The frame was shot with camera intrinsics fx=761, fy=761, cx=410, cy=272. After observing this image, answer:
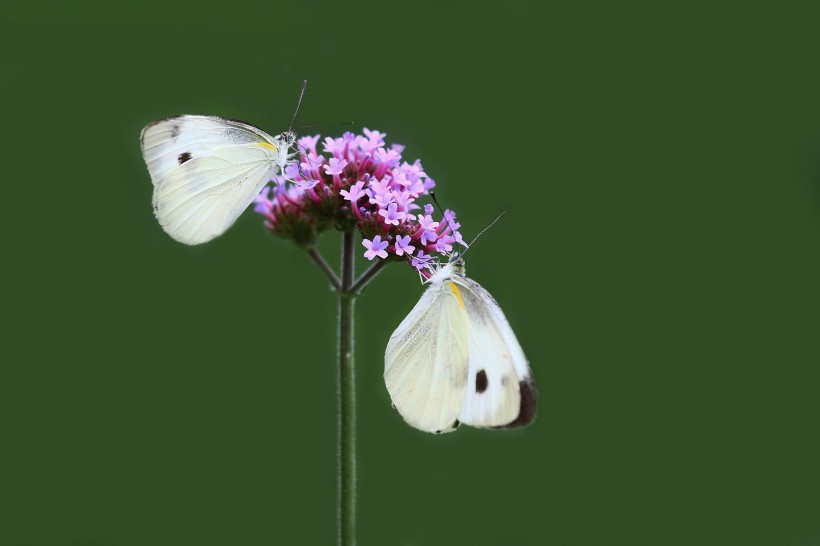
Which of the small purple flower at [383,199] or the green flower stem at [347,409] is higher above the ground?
the small purple flower at [383,199]

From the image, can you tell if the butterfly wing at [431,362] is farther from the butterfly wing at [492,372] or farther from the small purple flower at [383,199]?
the small purple flower at [383,199]

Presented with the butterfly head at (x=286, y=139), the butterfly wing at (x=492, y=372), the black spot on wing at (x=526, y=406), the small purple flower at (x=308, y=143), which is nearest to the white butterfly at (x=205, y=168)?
the butterfly head at (x=286, y=139)

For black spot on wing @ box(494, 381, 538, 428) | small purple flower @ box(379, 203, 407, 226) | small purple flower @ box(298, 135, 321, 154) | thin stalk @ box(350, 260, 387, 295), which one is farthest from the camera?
small purple flower @ box(298, 135, 321, 154)

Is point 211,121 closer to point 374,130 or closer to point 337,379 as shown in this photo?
point 374,130

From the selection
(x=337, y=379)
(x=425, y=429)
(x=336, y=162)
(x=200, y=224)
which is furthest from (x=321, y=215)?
(x=425, y=429)

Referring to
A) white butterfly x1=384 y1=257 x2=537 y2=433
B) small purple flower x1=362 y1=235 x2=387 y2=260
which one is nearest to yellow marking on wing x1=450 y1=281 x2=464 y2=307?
white butterfly x1=384 y1=257 x2=537 y2=433

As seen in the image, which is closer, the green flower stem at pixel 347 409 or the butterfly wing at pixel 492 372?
the butterfly wing at pixel 492 372

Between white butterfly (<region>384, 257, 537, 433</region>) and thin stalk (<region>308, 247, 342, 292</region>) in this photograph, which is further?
thin stalk (<region>308, 247, 342, 292</region>)

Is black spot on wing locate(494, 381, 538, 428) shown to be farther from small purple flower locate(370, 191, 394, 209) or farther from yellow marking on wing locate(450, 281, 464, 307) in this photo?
small purple flower locate(370, 191, 394, 209)
